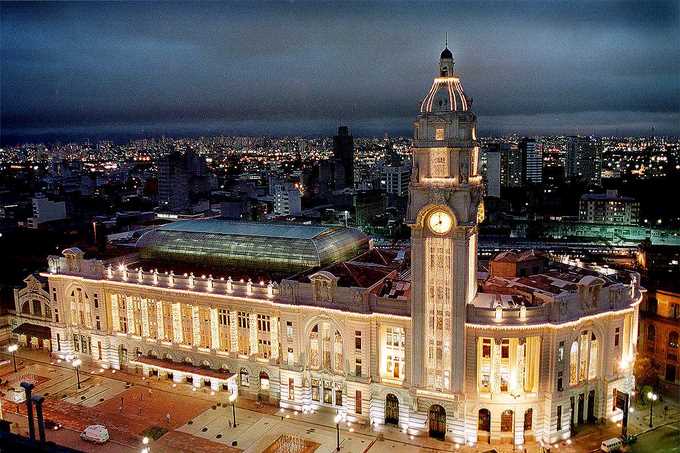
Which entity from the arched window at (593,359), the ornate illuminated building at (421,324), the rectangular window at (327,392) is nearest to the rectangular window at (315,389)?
the ornate illuminated building at (421,324)

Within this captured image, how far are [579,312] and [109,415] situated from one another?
63257mm

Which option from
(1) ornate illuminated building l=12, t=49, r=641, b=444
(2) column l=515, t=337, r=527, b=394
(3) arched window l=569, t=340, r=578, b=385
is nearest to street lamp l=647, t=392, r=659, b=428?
(1) ornate illuminated building l=12, t=49, r=641, b=444

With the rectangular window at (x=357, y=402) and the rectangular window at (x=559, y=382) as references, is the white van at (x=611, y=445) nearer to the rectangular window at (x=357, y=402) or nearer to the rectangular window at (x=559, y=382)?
the rectangular window at (x=559, y=382)

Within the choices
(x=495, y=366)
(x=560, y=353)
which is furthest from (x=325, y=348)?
(x=560, y=353)

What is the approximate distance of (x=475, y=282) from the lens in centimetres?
7481

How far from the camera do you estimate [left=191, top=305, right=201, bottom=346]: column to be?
88.2m

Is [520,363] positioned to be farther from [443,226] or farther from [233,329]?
[233,329]

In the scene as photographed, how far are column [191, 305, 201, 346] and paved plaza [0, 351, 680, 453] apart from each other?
6.89m

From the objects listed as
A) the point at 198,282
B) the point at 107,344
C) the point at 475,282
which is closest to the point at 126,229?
the point at 107,344

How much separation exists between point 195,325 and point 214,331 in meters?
3.61

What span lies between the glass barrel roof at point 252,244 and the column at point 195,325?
10596mm

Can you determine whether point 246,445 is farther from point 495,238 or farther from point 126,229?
point 495,238

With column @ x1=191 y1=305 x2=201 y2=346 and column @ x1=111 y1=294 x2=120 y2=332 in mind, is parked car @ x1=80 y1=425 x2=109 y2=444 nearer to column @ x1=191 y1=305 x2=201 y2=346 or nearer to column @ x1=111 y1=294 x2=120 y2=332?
column @ x1=191 y1=305 x2=201 y2=346

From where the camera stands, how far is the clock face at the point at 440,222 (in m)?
69.8
